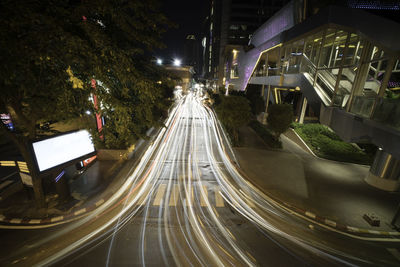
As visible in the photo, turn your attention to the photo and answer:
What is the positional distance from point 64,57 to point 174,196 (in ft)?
21.7

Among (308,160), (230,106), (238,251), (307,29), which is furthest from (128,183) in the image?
(307,29)

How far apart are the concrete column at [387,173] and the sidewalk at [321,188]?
435 millimetres

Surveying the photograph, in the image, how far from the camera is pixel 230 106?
48.1 ft

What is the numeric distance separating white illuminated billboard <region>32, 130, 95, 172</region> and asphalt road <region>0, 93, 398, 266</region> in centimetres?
234

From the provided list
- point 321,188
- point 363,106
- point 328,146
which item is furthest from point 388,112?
point 328,146

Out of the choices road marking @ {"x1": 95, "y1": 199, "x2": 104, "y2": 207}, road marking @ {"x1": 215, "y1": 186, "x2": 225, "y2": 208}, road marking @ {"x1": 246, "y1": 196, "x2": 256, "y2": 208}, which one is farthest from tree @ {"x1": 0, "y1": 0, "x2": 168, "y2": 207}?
road marking @ {"x1": 246, "y1": 196, "x2": 256, "y2": 208}

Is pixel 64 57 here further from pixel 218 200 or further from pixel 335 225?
pixel 335 225

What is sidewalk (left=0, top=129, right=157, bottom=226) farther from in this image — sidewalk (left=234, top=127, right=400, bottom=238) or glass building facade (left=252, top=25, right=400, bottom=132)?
glass building facade (left=252, top=25, right=400, bottom=132)

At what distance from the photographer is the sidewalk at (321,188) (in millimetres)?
7457

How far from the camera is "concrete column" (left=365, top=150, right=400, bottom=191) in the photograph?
9.58 metres

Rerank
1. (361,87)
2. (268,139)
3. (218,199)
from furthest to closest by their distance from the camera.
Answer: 1. (268,139)
2. (361,87)
3. (218,199)

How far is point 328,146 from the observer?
1531 cm

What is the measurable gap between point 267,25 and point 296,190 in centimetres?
3556

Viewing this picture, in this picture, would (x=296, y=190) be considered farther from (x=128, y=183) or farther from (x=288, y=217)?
(x=128, y=183)
